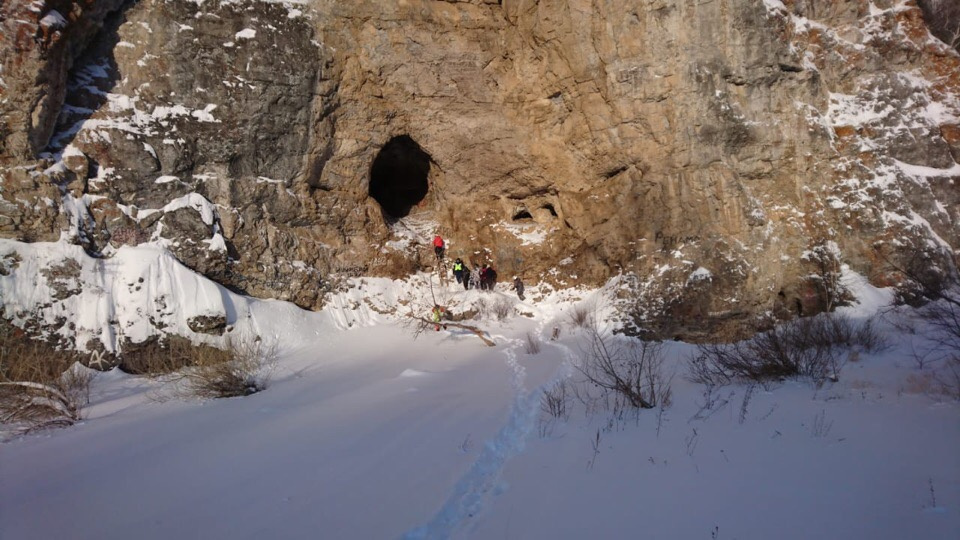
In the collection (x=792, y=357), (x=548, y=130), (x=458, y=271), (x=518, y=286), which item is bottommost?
(x=792, y=357)

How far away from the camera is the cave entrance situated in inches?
671

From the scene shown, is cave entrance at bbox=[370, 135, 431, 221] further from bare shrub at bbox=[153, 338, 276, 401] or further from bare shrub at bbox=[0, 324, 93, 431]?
bare shrub at bbox=[0, 324, 93, 431]

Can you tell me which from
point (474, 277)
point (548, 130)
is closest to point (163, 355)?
point (474, 277)

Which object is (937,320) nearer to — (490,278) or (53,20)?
(490,278)

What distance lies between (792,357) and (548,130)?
1070 cm

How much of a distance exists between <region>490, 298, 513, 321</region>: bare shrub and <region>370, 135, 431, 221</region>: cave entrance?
5167 mm

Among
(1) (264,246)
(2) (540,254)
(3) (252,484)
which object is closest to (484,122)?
(2) (540,254)

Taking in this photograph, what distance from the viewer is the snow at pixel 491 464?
320cm

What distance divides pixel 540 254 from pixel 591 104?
5.05 m

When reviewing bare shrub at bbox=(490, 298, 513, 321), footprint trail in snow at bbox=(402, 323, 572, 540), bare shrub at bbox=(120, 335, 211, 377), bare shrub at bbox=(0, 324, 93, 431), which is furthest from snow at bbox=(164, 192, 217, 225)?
footprint trail in snow at bbox=(402, 323, 572, 540)

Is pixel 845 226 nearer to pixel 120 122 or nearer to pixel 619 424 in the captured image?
pixel 619 424

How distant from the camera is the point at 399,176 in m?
19.1

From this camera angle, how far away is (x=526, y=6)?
14719 millimetres

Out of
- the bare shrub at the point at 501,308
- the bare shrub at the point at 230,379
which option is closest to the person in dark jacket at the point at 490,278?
the bare shrub at the point at 501,308
